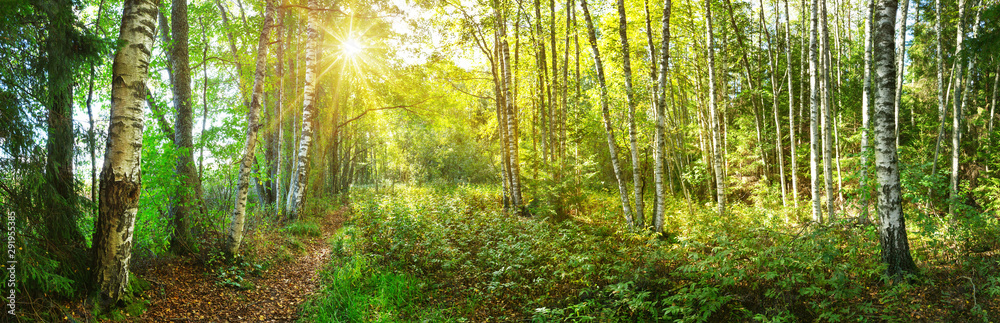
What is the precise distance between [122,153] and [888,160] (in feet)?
28.5

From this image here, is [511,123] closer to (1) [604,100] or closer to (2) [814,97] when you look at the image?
(1) [604,100]

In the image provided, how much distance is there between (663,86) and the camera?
339 inches

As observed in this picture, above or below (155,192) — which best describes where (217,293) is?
below

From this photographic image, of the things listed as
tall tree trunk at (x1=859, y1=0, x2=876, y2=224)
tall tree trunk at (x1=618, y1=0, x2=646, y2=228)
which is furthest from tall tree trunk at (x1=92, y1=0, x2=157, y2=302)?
tall tree trunk at (x1=859, y1=0, x2=876, y2=224)

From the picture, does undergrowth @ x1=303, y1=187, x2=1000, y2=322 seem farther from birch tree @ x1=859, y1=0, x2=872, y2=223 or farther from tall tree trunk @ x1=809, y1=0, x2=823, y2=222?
tall tree trunk @ x1=809, y1=0, x2=823, y2=222

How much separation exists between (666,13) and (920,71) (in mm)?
14992

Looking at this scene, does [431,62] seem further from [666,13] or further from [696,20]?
[696,20]

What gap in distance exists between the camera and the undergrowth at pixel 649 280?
175 inches

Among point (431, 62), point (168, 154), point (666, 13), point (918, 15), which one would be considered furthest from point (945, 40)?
point (168, 154)

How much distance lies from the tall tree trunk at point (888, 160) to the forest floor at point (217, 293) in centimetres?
777

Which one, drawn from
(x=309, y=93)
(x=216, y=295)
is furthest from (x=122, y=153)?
(x=309, y=93)

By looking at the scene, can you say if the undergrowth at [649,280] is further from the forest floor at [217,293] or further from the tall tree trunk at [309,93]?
the tall tree trunk at [309,93]

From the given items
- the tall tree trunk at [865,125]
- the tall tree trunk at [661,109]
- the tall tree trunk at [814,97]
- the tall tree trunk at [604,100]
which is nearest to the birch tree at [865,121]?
the tall tree trunk at [865,125]

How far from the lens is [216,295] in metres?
5.70
